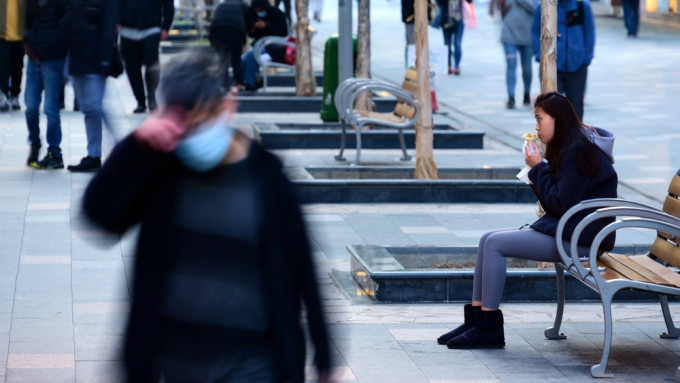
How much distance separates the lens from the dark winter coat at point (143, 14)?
14070 mm

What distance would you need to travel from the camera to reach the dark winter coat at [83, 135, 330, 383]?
2.93 meters

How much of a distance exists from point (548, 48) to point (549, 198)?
5.99 ft

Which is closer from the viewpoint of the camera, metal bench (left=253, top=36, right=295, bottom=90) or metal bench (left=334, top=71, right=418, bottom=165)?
metal bench (left=334, top=71, right=418, bottom=165)

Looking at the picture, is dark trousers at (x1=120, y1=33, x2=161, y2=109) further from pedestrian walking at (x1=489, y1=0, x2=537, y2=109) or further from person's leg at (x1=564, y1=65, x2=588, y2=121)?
pedestrian walking at (x1=489, y1=0, x2=537, y2=109)

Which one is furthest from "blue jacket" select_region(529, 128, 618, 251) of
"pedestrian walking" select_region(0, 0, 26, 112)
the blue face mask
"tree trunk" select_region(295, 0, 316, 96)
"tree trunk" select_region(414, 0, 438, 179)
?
"tree trunk" select_region(295, 0, 316, 96)

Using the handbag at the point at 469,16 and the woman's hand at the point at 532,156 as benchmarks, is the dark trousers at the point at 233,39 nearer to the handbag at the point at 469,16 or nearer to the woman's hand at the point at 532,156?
the handbag at the point at 469,16

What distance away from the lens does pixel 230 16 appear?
56.0 feet

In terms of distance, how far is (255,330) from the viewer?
2922 millimetres

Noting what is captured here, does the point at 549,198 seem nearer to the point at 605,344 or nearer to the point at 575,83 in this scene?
the point at 605,344

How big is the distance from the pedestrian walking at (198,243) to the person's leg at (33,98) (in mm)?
8139

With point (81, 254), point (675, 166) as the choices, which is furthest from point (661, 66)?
point (81, 254)

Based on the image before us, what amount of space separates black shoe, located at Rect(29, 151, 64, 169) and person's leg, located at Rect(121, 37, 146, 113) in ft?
12.2

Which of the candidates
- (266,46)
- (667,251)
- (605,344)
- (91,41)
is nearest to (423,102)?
(91,41)

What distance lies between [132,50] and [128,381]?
11689 mm
